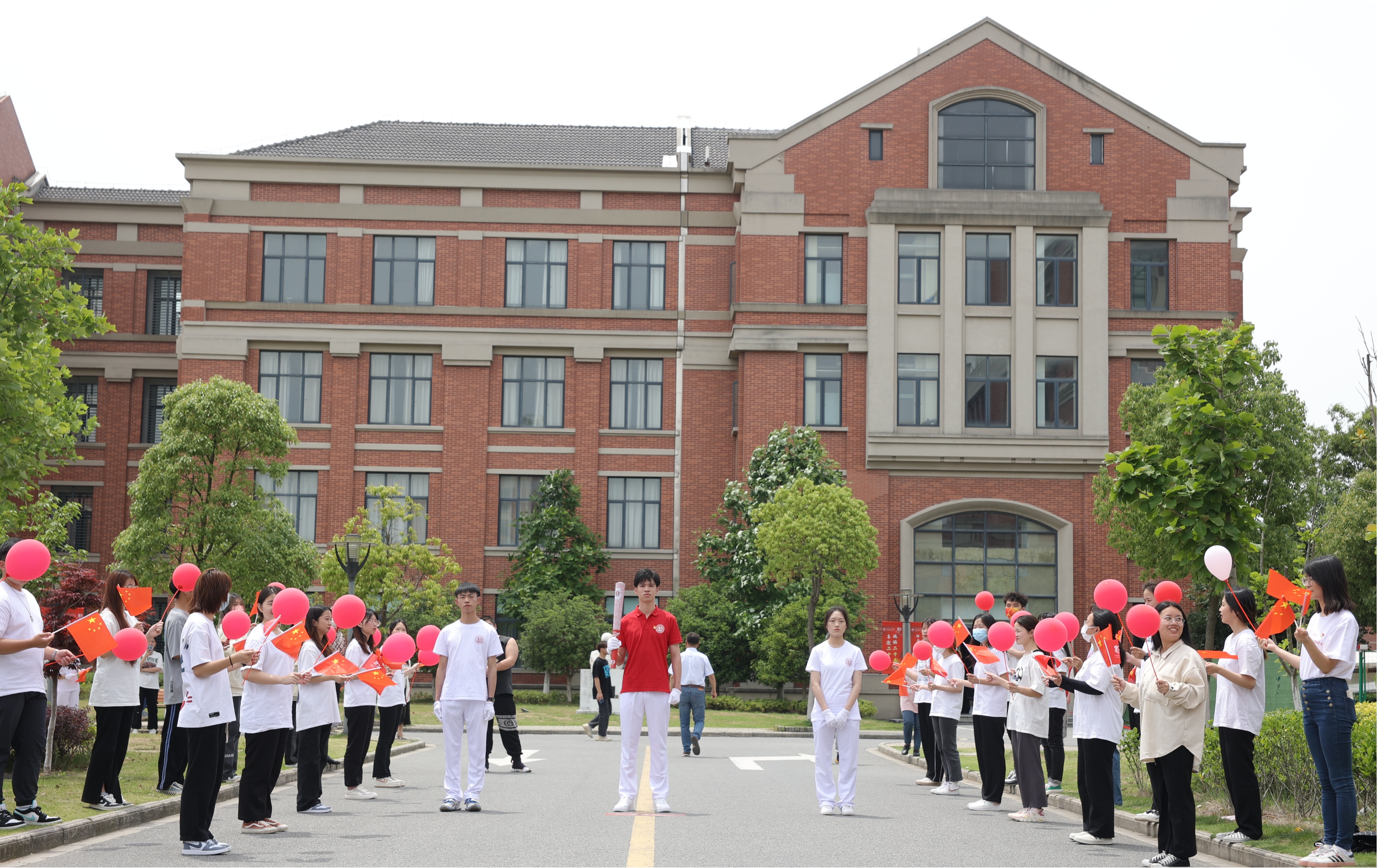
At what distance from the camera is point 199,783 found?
9.70 meters

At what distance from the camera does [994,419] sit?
137 feet

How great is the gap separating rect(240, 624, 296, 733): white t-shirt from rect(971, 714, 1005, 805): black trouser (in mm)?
6664

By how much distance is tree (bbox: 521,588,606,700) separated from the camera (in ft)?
128

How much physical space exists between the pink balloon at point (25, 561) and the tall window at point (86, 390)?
3938 cm

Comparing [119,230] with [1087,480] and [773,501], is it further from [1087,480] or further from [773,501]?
[1087,480]

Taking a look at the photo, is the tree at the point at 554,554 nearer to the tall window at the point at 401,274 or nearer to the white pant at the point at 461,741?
the tall window at the point at 401,274

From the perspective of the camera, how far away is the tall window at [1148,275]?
140 feet

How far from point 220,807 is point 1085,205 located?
34.7 m

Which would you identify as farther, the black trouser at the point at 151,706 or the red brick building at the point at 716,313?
the red brick building at the point at 716,313

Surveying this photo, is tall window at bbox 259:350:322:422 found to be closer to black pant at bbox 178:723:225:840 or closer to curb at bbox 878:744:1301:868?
curb at bbox 878:744:1301:868

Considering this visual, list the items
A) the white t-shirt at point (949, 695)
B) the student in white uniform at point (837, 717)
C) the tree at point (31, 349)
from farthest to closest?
the tree at point (31, 349)
the white t-shirt at point (949, 695)
the student in white uniform at point (837, 717)

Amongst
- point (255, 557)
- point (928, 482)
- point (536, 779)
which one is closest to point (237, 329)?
point (255, 557)

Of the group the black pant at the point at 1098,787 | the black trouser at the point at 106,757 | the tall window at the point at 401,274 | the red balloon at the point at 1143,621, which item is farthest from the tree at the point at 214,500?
the red balloon at the point at 1143,621

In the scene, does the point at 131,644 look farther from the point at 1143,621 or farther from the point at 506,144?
the point at 506,144
